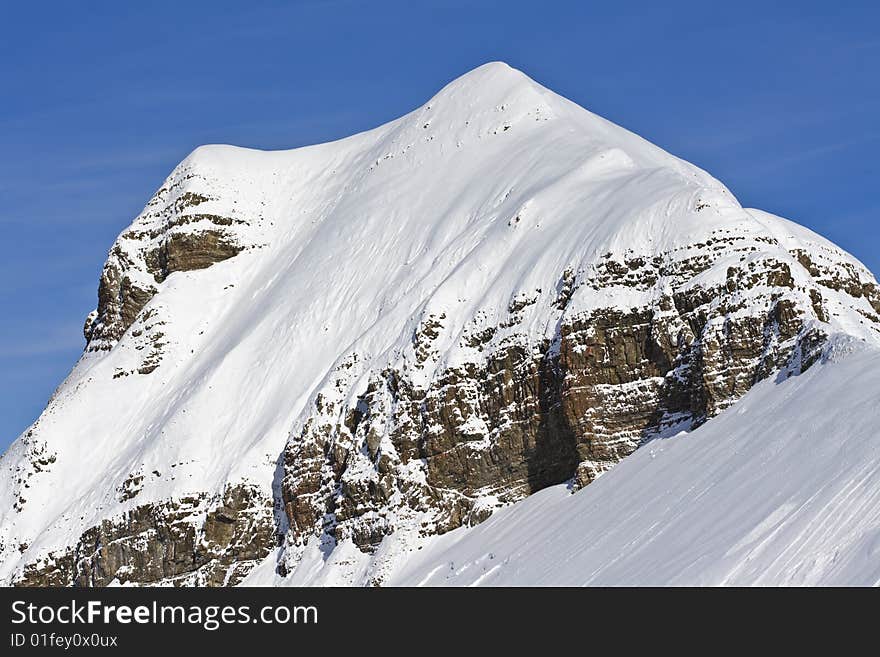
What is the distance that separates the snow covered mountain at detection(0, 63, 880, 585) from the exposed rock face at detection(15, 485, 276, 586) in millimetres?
151

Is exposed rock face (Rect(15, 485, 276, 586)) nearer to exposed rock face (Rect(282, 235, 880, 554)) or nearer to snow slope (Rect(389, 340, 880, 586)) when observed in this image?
exposed rock face (Rect(282, 235, 880, 554))

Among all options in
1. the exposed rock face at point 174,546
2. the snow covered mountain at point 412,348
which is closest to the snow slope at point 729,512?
the snow covered mountain at point 412,348

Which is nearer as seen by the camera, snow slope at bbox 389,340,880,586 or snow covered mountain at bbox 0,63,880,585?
snow slope at bbox 389,340,880,586

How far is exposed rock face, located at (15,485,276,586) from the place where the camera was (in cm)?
10800

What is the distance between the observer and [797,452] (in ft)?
271

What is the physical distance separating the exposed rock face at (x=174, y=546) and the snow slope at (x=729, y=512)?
1305 centimetres

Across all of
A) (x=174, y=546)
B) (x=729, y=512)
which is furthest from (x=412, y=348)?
(x=729, y=512)

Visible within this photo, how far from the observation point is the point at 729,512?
80562 mm

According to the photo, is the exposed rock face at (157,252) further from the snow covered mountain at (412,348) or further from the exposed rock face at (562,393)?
the exposed rock face at (562,393)

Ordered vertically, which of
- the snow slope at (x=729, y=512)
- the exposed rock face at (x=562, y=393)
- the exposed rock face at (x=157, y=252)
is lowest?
the snow slope at (x=729, y=512)

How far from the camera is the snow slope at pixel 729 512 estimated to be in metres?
73.1

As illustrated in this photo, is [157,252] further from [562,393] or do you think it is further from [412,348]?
[562,393]

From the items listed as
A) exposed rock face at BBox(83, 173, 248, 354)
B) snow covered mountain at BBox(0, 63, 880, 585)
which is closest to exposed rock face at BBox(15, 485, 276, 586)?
snow covered mountain at BBox(0, 63, 880, 585)
